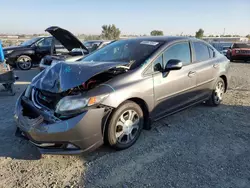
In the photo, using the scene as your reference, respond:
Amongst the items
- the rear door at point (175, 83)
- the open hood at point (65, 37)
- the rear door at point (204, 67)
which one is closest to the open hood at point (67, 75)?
the rear door at point (175, 83)

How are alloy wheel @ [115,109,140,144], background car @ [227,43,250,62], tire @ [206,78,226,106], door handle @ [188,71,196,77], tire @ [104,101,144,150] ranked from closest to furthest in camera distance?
tire @ [104,101,144,150] < alloy wheel @ [115,109,140,144] < door handle @ [188,71,196,77] < tire @ [206,78,226,106] < background car @ [227,43,250,62]

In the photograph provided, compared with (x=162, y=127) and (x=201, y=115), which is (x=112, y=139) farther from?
Answer: (x=201, y=115)

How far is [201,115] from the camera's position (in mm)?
4723

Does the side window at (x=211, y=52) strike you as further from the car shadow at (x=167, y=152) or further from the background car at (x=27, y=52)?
the background car at (x=27, y=52)

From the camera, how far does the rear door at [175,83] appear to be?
3690 millimetres

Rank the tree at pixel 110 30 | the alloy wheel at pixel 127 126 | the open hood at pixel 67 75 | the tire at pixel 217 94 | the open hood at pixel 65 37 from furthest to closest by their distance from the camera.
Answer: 1. the tree at pixel 110 30
2. the open hood at pixel 65 37
3. the tire at pixel 217 94
4. the alloy wheel at pixel 127 126
5. the open hood at pixel 67 75

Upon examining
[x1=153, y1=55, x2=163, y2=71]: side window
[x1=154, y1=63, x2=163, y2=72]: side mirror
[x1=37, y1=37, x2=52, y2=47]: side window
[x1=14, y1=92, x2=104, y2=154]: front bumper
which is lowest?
[x1=14, y1=92, x2=104, y2=154]: front bumper

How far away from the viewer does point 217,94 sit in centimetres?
529

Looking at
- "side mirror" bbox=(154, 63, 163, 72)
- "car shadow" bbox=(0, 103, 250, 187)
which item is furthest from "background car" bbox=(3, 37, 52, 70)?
"side mirror" bbox=(154, 63, 163, 72)

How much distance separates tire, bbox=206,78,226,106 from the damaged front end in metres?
2.89

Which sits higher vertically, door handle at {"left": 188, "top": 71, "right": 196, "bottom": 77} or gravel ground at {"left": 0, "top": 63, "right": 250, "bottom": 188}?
door handle at {"left": 188, "top": 71, "right": 196, "bottom": 77}

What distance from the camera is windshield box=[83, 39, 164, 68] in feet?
12.2

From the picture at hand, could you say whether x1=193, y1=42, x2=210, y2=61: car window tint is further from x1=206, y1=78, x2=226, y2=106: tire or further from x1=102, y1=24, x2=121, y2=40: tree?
x1=102, y1=24, x2=121, y2=40: tree

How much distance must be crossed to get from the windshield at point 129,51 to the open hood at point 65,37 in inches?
133
